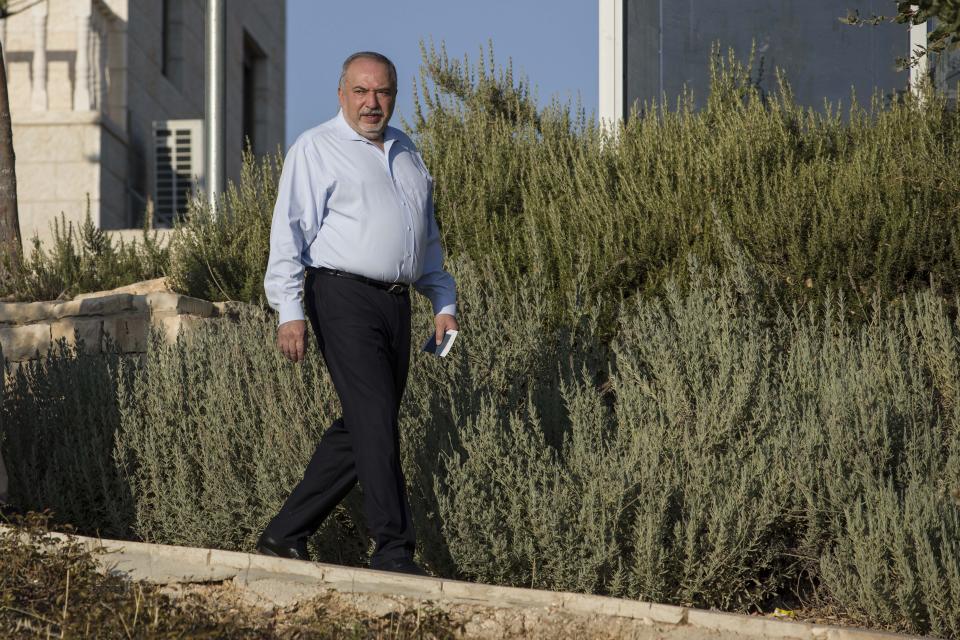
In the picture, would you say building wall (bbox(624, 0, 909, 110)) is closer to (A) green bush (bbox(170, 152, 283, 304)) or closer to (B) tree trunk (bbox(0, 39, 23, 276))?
(A) green bush (bbox(170, 152, 283, 304))

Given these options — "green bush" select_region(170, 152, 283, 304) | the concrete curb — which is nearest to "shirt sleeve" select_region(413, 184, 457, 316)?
the concrete curb

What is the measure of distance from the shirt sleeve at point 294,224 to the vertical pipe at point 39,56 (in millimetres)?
12108

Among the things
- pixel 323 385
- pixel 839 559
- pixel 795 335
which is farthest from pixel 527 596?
pixel 795 335

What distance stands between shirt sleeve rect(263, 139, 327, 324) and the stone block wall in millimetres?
3127

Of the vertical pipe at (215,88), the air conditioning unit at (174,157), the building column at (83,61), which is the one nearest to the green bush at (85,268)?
the vertical pipe at (215,88)

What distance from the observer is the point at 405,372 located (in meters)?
4.21

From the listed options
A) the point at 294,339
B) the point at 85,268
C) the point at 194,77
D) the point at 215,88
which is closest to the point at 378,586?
the point at 294,339

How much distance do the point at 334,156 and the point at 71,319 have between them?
3893 mm

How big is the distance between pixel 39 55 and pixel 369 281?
1236 cm

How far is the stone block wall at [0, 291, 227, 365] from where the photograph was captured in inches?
285

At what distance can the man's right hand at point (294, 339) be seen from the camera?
3996 millimetres

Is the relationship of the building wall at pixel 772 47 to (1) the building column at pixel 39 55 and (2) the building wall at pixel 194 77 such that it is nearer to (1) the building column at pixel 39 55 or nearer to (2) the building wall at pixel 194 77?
(1) the building column at pixel 39 55

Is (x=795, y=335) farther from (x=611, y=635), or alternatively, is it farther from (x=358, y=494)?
(x=611, y=635)

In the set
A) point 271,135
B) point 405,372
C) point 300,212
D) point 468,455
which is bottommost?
point 468,455
